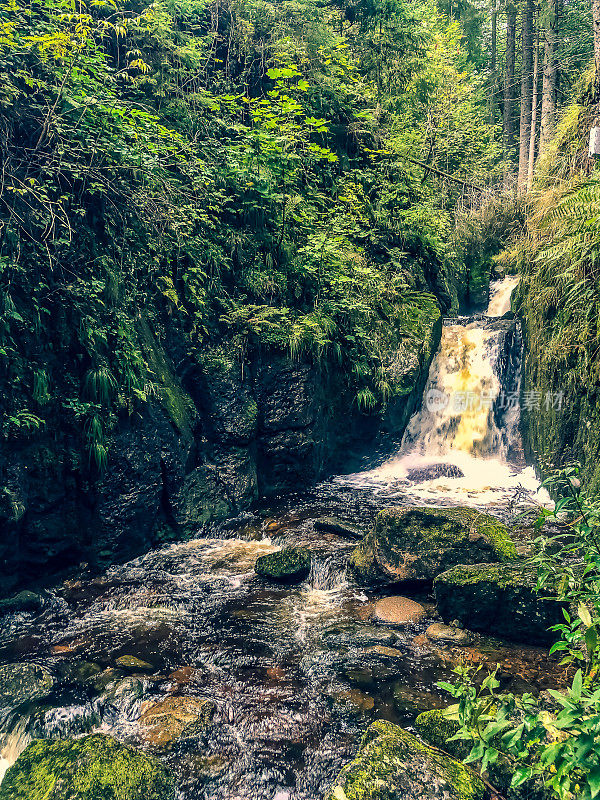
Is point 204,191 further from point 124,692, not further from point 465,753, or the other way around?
point 465,753

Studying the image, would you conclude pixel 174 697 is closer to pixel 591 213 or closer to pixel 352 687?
pixel 352 687

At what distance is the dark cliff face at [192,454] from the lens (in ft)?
22.0

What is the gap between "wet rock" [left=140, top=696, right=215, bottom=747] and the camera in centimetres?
460

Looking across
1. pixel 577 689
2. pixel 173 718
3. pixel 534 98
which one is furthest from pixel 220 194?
pixel 534 98

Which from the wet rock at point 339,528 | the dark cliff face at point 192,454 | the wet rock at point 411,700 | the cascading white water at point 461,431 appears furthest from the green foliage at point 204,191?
the wet rock at point 411,700

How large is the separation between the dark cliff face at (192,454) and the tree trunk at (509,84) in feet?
45.0

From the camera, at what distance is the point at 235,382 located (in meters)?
9.36

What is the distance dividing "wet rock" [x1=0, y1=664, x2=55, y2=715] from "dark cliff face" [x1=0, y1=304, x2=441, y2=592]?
152 cm

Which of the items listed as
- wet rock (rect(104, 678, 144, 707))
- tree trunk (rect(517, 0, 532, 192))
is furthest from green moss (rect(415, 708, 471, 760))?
tree trunk (rect(517, 0, 532, 192))

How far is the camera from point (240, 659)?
18.6ft

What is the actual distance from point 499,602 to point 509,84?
2312 centimetres

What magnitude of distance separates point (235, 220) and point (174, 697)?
313 inches

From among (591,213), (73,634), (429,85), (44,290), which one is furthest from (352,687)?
(429,85)

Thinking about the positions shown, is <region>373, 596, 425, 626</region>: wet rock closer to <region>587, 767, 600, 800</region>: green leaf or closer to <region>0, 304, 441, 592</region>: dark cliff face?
<region>0, 304, 441, 592</region>: dark cliff face
